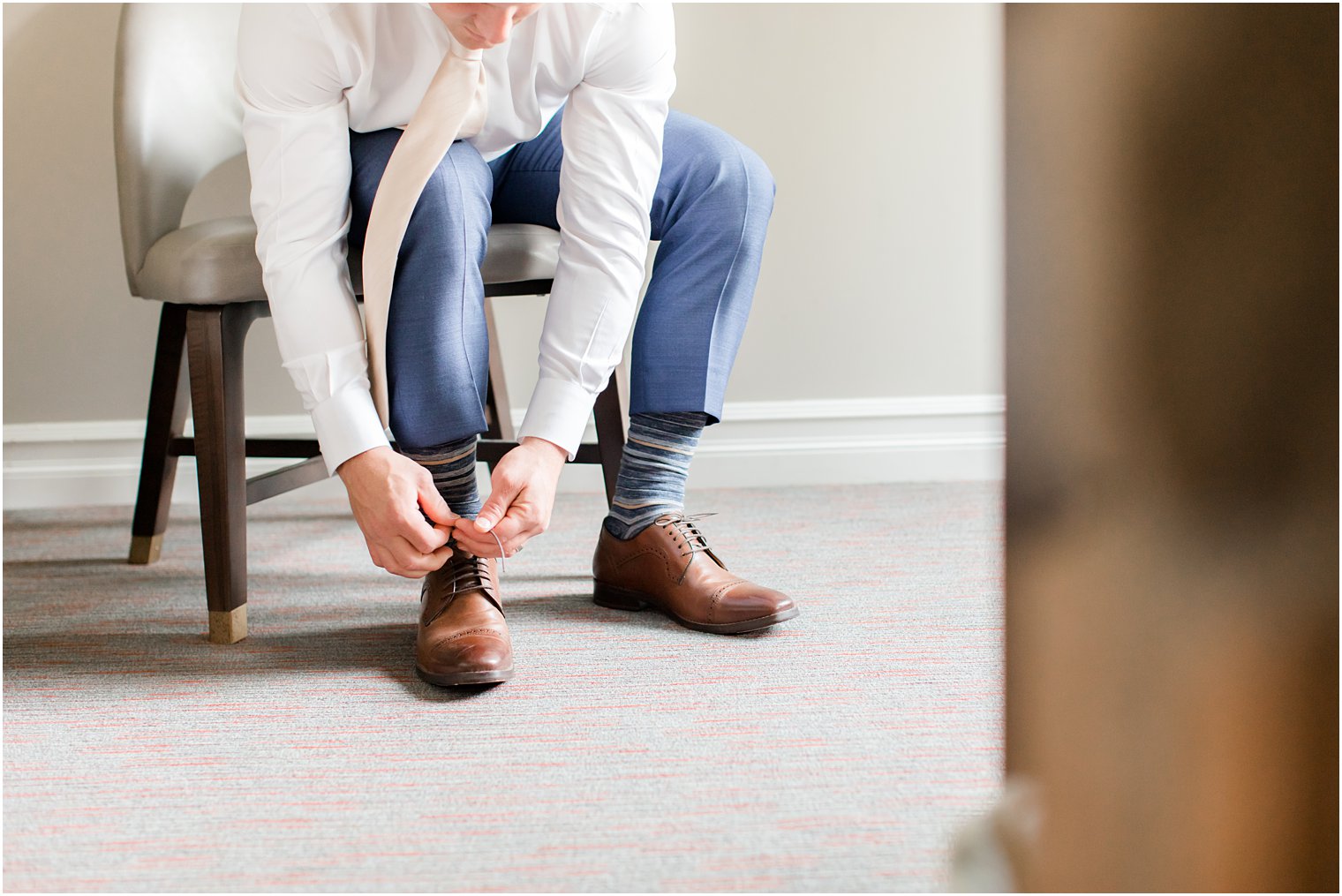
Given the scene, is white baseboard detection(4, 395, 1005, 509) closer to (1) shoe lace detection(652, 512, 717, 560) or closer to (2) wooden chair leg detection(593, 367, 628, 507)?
(2) wooden chair leg detection(593, 367, 628, 507)

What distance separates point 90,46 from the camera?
150 cm

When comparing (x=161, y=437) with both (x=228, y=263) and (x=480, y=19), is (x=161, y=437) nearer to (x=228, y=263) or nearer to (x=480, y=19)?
(x=228, y=263)

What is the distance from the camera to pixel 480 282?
3.10ft

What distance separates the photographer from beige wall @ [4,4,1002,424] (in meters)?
1.53

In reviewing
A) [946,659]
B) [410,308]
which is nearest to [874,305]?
[946,659]

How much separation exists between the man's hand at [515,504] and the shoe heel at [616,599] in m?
0.17

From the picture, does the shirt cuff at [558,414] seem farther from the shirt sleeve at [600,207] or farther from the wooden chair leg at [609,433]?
the wooden chair leg at [609,433]

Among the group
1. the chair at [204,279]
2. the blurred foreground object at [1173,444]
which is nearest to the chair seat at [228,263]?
the chair at [204,279]

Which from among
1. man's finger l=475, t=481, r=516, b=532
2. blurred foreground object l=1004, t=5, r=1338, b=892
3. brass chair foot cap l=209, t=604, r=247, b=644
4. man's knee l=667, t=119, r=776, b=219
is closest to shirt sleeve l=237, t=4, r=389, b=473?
man's finger l=475, t=481, r=516, b=532

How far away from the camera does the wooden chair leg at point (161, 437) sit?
1.26 metres

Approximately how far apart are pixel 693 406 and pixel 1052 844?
27.6 inches

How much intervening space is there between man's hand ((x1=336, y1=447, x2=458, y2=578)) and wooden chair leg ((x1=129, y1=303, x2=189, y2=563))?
0.50 m

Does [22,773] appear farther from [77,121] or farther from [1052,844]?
[77,121]

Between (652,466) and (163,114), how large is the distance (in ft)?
2.21
